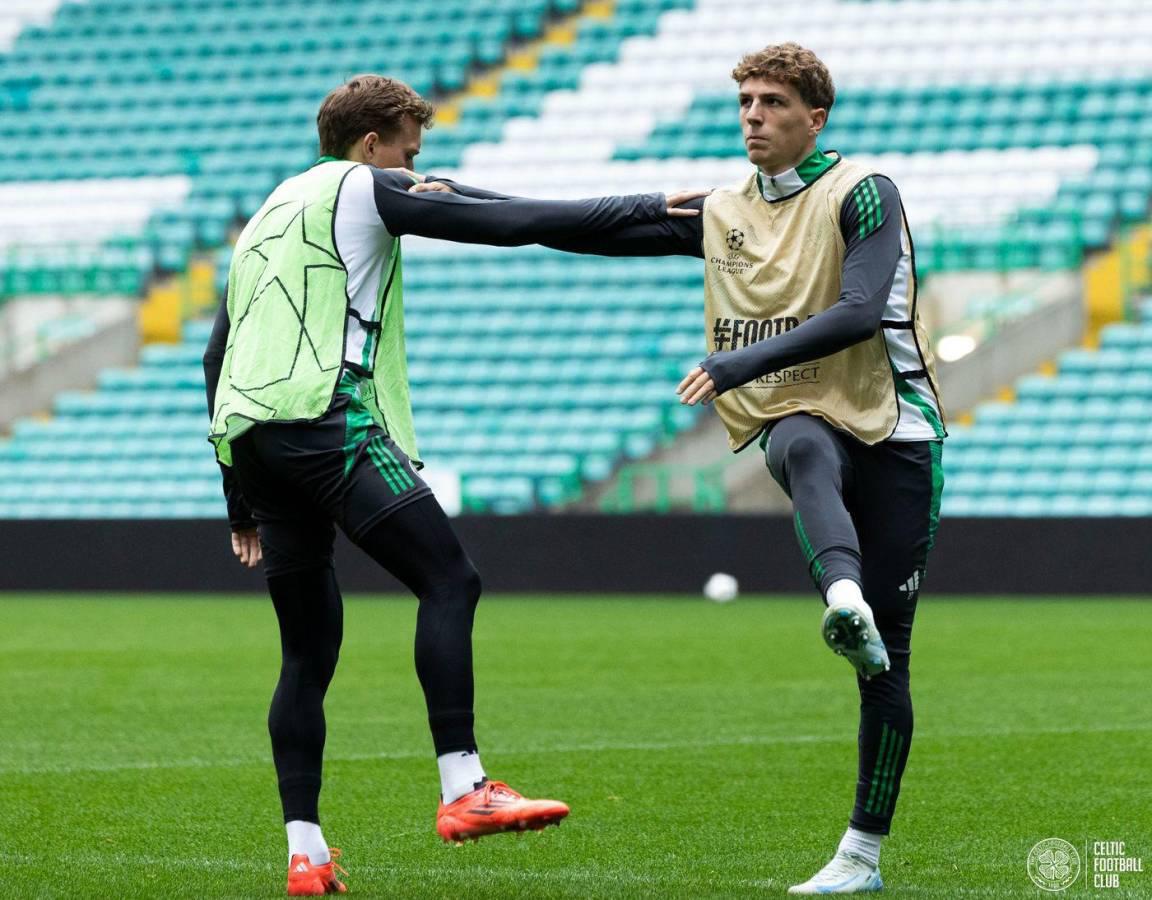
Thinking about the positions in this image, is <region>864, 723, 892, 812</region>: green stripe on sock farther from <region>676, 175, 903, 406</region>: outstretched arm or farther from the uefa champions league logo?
<region>676, 175, 903, 406</region>: outstretched arm

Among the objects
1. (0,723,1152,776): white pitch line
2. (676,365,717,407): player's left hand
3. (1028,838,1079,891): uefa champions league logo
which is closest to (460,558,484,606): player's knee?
(676,365,717,407): player's left hand

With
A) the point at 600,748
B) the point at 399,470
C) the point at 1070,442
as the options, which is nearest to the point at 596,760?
the point at 600,748

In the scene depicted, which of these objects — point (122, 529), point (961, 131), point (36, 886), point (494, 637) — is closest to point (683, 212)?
point (36, 886)

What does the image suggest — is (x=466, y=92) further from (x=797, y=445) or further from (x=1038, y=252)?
(x=797, y=445)

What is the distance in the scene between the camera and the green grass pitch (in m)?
4.59

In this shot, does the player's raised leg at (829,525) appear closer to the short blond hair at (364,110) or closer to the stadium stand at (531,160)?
the short blond hair at (364,110)

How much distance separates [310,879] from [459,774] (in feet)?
1.53

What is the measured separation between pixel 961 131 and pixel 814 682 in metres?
12.0

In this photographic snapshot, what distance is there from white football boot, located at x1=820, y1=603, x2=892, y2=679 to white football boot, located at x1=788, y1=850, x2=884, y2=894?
0.59 m

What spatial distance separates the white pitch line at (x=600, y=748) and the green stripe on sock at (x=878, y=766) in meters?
2.56

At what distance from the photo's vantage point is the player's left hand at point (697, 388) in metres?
4.05

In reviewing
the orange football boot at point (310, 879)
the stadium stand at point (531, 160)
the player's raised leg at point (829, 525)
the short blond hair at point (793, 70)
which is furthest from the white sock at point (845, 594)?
the stadium stand at point (531, 160)

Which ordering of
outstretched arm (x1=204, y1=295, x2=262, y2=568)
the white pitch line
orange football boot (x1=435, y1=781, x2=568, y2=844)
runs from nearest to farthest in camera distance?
orange football boot (x1=435, y1=781, x2=568, y2=844) → outstretched arm (x1=204, y1=295, x2=262, y2=568) → the white pitch line

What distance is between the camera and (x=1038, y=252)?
1808cm
